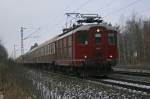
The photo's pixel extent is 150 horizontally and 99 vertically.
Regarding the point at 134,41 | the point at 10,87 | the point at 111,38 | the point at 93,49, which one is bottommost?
the point at 10,87

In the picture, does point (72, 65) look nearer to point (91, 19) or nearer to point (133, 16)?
point (91, 19)

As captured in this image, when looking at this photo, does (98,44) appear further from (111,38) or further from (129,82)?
(129,82)

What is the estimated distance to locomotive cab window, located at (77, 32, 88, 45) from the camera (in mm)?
26719

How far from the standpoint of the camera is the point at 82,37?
88.3ft

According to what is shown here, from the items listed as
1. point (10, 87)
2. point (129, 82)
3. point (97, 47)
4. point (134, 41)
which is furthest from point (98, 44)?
point (134, 41)

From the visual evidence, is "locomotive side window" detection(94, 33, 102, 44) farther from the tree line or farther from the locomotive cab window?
the tree line

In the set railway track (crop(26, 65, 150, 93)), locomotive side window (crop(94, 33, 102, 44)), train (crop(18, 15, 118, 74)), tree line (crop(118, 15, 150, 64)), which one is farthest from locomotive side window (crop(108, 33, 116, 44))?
tree line (crop(118, 15, 150, 64))

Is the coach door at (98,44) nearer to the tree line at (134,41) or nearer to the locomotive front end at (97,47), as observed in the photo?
the locomotive front end at (97,47)

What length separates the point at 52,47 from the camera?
Result: 37.8 meters

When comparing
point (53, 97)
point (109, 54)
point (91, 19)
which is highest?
point (91, 19)

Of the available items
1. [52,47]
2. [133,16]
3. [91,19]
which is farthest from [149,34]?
[91,19]

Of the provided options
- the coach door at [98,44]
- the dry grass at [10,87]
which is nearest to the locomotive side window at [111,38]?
the coach door at [98,44]

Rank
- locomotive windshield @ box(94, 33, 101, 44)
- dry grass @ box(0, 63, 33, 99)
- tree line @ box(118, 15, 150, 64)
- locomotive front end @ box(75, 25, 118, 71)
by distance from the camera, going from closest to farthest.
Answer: dry grass @ box(0, 63, 33, 99) < locomotive front end @ box(75, 25, 118, 71) < locomotive windshield @ box(94, 33, 101, 44) < tree line @ box(118, 15, 150, 64)

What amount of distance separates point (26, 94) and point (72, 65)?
39.0 feet
